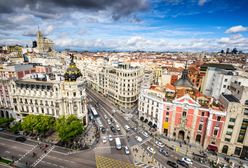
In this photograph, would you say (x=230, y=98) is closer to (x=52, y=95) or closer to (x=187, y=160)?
(x=187, y=160)

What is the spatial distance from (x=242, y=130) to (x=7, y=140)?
11019 centimetres

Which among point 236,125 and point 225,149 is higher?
point 236,125

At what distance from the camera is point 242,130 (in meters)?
67.4

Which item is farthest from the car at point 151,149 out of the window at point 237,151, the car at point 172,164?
the window at point 237,151

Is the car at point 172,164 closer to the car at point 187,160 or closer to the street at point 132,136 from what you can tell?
the street at point 132,136

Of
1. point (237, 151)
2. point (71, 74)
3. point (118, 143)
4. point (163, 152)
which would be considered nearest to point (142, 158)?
point (163, 152)

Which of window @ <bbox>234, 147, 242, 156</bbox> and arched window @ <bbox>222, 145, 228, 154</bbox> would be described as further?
arched window @ <bbox>222, 145, 228, 154</bbox>

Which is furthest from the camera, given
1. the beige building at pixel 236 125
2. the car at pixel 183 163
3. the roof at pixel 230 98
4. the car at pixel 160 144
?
the car at pixel 160 144

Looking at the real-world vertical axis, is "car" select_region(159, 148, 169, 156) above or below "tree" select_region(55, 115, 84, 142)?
below

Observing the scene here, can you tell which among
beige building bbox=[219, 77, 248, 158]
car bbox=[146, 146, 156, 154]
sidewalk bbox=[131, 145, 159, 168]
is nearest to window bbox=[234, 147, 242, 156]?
beige building bbox=[219, 77, 248, 158]

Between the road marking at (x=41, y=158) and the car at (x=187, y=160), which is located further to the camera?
the car at (x=187, y=160)

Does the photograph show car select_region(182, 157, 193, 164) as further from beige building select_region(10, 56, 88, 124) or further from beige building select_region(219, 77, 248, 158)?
beige building select_region(10, 56, 88, 124)

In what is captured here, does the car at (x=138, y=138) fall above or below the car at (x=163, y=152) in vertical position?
above

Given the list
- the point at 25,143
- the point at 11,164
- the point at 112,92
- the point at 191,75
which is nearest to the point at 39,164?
the point at 11,164
